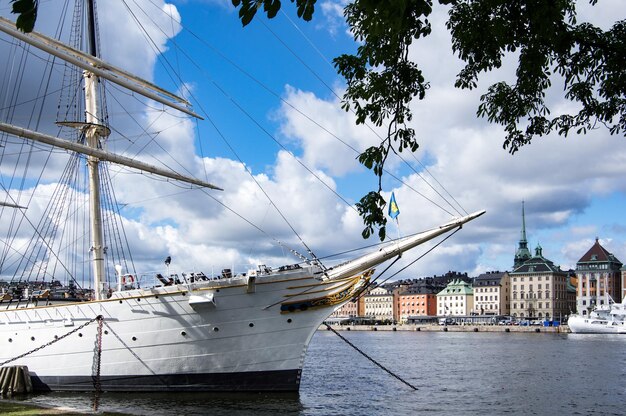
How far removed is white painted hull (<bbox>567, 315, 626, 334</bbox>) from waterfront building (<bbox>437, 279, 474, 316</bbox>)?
62.1m

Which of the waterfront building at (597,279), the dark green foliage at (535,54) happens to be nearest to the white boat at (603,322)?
the waterfront building at (597,279)

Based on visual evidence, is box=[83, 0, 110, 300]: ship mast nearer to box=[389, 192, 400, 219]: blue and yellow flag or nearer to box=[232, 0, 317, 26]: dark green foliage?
box=[389, 192, 400, 219]: blue and yellow flag

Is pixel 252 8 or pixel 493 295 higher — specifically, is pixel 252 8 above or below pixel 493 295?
above

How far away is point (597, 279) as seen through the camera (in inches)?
6836

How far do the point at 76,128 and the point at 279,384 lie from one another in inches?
651

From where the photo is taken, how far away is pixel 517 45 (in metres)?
10.8

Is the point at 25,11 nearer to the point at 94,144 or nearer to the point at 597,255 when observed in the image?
the point at 94,144

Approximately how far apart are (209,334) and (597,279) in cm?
16751

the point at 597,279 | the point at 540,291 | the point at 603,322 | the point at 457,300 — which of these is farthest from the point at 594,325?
the point at 457,300

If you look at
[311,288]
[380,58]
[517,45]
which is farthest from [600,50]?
[311,288]

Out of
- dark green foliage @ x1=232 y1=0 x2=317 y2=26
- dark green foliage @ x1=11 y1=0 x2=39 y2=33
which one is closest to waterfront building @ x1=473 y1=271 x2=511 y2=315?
dark green foliage @ x1=232 y1=0 x2=317 y2=26

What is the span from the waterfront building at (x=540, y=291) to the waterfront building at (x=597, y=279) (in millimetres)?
6885

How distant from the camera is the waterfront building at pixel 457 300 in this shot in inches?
7643

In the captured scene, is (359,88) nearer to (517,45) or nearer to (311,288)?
(517,45)
